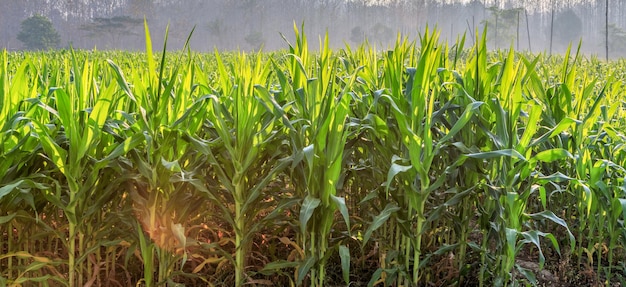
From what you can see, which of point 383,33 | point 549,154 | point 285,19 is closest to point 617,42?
point 383,33

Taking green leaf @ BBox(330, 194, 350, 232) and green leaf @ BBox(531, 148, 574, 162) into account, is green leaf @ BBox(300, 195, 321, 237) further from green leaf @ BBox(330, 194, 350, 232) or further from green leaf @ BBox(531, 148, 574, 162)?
green leaf @ BBox(531, 148, 574, 162)

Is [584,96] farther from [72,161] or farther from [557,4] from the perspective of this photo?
[557,4]

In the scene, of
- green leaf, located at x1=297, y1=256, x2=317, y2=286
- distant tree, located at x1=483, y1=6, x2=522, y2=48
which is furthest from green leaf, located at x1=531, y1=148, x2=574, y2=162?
distant tree, located at x1=483, y1=6, x2=522, y2=48

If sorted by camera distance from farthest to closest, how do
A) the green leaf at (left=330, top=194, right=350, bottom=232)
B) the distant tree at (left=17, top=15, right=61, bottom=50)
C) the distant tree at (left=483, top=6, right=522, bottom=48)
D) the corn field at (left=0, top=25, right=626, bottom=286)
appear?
the distant tree at (left=483, top=6, right=522, bottom=48) → the distant tree at (left=17, top=15, right=61, bottom=50) → the corn field at (left=0, top=25, right=626, bottom=286) → the green leaf at (left=330, top=194, right=350, bottom=232)

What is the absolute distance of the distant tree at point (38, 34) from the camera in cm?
4747

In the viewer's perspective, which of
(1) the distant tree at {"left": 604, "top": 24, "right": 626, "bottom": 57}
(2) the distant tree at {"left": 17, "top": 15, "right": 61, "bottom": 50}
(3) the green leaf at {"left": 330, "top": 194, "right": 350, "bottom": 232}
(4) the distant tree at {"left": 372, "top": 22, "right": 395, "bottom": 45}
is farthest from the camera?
(4) the distant tree at {"left": 372, "top": 22, "right": 395, "bottom": 45}

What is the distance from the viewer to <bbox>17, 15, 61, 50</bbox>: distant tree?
156 ft

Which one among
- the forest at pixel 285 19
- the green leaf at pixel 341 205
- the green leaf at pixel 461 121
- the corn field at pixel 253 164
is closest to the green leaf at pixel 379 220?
the corn field at pixel 253 164

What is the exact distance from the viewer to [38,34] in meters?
47.5

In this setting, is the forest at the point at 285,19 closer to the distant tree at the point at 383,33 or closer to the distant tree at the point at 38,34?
the distant tree at the point at 383,33

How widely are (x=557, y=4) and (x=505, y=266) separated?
89.3 m

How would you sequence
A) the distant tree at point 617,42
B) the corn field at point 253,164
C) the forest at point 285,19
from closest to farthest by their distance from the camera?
1. the corn field at point 253,164
2. the distant tree at point 617,42
3. the forest at point 285,19

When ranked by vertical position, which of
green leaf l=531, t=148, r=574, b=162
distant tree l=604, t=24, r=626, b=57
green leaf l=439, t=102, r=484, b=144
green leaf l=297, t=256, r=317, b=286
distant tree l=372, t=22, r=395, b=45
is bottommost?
green leaf l=297, t=256, r=317, b=286

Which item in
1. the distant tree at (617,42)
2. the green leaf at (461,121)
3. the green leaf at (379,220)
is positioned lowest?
the green leaf at (379,220)
